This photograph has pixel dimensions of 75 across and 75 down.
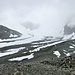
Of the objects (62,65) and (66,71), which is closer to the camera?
(66,71)

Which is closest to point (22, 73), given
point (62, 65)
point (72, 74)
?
point (72, 74)

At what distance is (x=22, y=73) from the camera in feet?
61.6

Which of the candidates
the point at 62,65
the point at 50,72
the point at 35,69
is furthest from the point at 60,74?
the point at 62,65

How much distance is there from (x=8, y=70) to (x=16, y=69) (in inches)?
33.0

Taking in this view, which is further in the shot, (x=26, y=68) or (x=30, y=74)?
(x=26, y=68)

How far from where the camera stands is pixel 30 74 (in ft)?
Answer: 61.2

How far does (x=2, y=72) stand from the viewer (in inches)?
767

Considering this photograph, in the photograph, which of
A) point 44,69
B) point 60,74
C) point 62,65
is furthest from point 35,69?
point 62,65

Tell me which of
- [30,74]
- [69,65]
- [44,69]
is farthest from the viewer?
[69,65]

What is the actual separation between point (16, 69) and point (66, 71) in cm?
527

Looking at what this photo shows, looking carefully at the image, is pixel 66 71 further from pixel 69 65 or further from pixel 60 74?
pixel 69 65

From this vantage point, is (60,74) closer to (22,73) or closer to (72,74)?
(72,74)

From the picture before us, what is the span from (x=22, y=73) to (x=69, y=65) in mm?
7058

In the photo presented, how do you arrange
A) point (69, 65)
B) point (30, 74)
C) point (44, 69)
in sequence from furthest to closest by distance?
point (69, 65) → point (44, 69) → point (30, 74)
